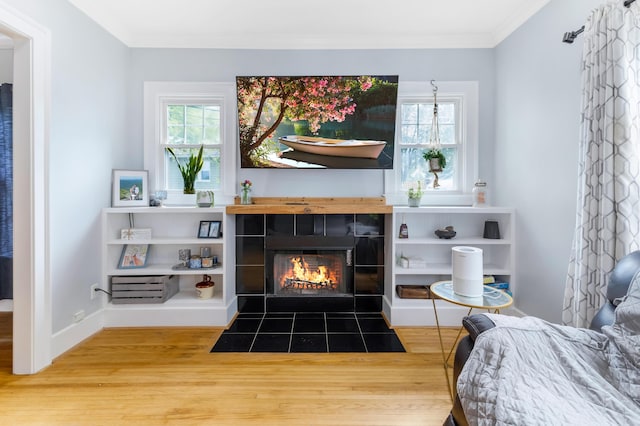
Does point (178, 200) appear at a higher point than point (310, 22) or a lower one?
lower

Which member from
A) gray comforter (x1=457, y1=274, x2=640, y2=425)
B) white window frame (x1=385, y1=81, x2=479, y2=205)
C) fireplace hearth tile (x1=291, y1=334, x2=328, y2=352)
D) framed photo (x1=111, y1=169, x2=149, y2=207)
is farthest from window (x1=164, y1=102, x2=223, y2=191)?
gray comforter (x1=457, y1=274, x2=640, y2=425)

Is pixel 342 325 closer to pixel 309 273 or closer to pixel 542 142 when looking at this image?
pixel 309 273

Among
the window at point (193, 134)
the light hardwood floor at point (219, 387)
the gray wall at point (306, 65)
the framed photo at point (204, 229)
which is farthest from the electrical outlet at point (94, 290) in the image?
the gray wall at point (306, 65)

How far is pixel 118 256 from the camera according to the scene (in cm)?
269

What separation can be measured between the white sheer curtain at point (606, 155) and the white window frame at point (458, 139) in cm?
116

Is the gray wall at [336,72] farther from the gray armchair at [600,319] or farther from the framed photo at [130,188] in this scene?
the gray armchair at [600,319]

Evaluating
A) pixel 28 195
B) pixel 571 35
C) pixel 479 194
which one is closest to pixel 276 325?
pixel 28 195

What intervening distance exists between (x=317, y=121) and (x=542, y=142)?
70.4 inches

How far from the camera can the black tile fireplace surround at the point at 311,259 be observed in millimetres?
2902

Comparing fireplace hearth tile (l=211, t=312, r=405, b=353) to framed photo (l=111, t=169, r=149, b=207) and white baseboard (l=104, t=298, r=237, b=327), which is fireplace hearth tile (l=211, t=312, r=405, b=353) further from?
framed photo (l=111, t=169, r=149, b=207)

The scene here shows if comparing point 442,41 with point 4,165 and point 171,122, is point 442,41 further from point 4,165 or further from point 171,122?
point 4,165

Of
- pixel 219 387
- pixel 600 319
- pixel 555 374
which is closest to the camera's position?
pixel 555 374

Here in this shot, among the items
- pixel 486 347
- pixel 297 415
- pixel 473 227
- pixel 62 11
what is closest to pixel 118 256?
pixel 62 11

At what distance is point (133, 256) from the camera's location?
A: 2701 mm
